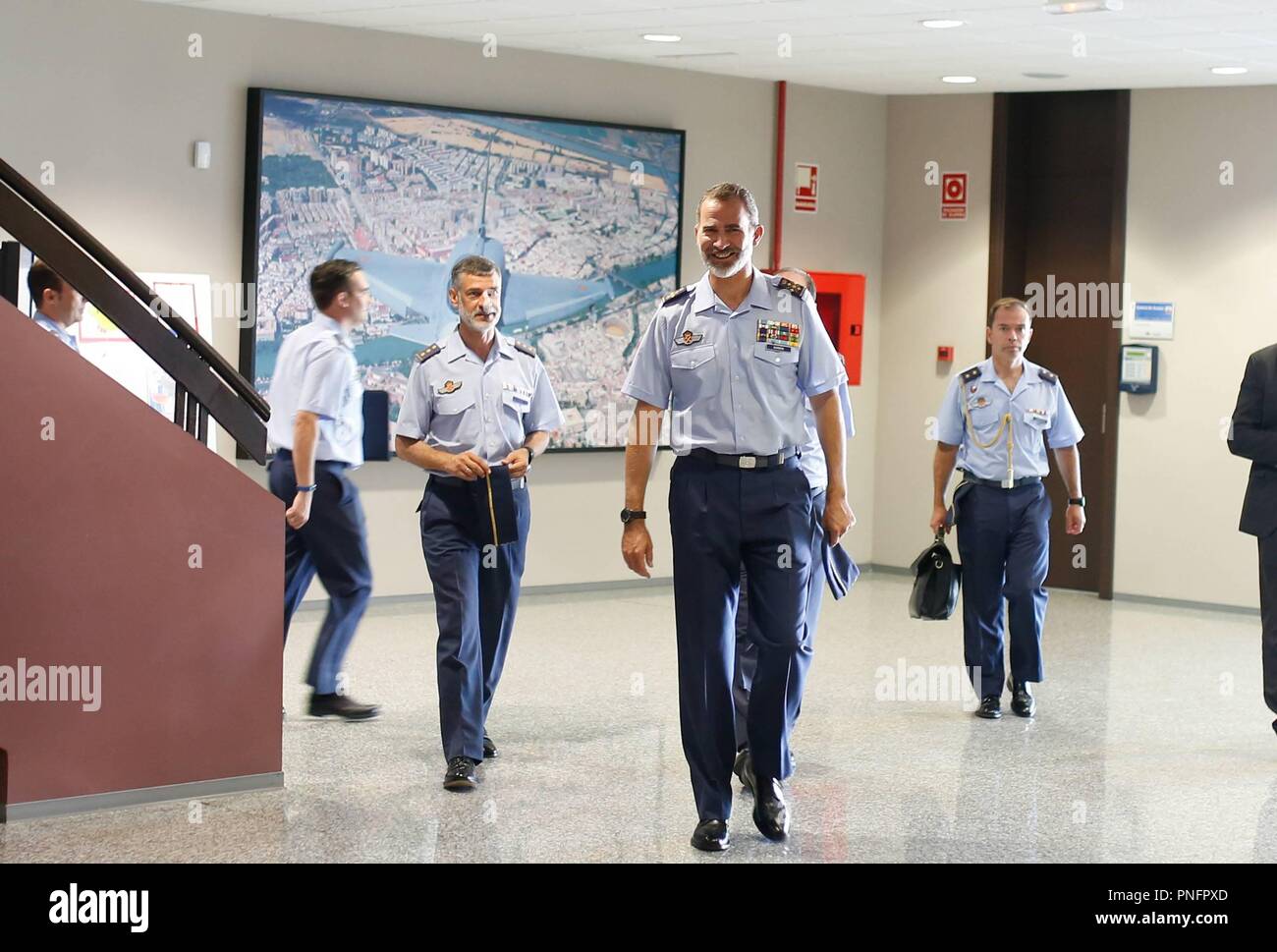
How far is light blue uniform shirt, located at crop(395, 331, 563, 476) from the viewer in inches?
218

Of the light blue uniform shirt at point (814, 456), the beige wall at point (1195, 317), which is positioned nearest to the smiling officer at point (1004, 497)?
the light blue uniform shirt at point (814, 456)

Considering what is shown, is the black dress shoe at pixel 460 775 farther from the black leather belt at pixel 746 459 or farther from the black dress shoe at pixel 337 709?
the black leather belt at pixel 746 459

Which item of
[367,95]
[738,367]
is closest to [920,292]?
[367,95]

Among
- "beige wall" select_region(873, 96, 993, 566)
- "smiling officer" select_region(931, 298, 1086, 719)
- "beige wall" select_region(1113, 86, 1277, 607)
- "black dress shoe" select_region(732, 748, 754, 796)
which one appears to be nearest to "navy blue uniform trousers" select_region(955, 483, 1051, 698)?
"smiling officer" select_region(931, 298, 1086, 719)

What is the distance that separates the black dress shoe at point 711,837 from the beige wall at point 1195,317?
5863mm

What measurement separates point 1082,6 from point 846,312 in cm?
374

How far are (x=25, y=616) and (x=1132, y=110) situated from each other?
7.49 metres

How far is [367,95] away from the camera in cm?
882

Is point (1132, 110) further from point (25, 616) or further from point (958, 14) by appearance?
point (25, 616)

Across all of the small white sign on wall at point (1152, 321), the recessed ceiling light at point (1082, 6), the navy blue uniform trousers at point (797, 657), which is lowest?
the navy blue uniform trousers at point (797, 657)

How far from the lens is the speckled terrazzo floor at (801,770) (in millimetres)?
4789

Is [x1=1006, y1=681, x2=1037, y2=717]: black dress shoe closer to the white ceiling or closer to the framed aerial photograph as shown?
the white ceiling

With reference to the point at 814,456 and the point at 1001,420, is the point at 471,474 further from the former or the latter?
the point at 1001,420

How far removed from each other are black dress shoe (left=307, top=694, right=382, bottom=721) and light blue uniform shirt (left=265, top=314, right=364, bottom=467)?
925 mm
